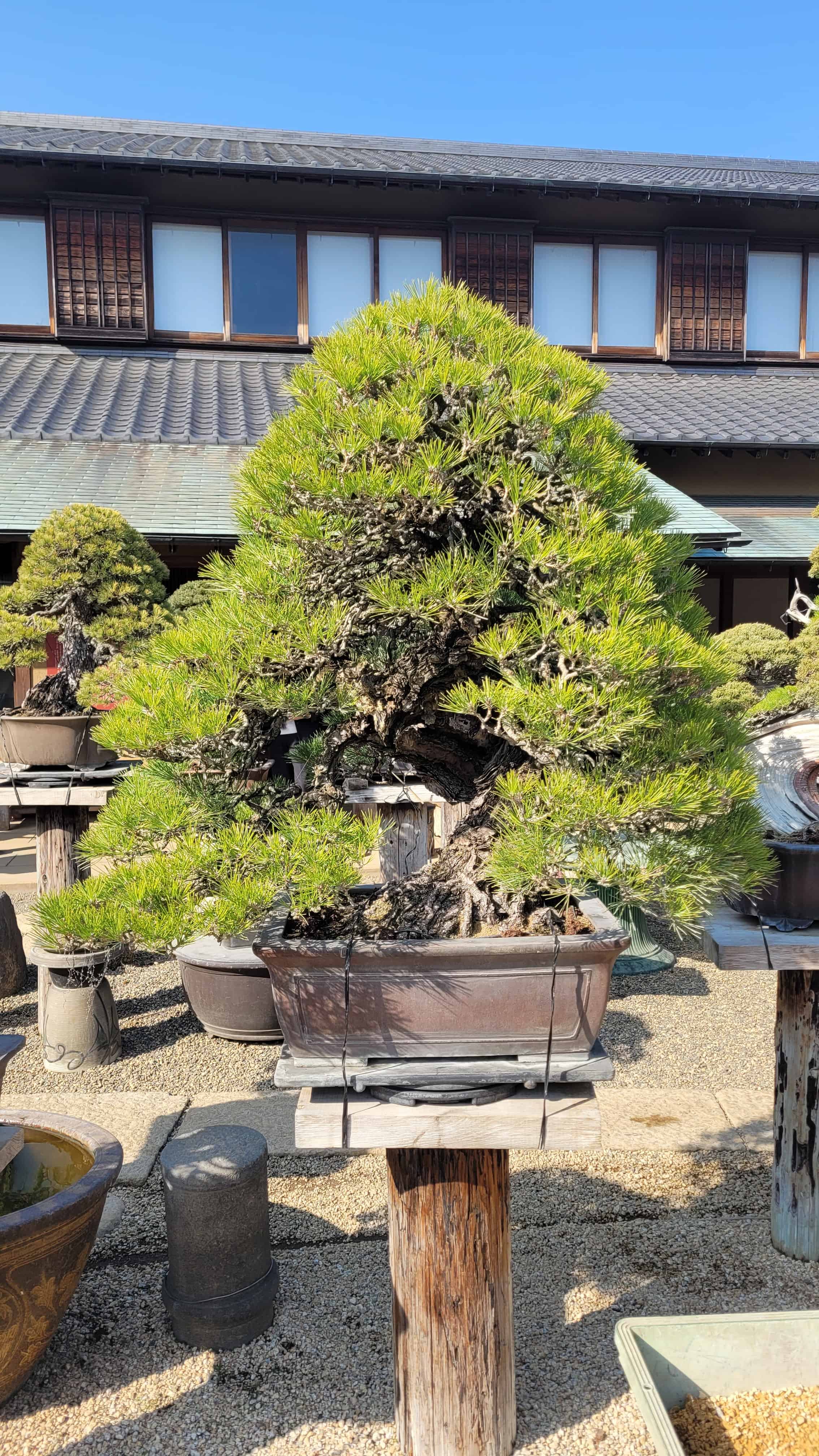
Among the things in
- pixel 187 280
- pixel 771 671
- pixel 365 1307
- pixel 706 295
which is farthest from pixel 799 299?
pixel 365 1307

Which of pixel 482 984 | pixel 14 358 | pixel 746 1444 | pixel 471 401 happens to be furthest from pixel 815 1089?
pixel 14 358

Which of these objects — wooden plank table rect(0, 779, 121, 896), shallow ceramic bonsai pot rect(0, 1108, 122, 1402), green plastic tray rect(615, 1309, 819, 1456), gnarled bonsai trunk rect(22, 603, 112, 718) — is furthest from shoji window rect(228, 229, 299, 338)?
green plastic tray rect(615, 1309, 819, 1456)

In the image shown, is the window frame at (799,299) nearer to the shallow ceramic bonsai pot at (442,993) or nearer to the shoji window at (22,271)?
the shoji window at (22,271)

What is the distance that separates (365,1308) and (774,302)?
12214mm

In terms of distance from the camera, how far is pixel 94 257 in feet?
34.2

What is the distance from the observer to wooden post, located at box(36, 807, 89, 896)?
209 inches

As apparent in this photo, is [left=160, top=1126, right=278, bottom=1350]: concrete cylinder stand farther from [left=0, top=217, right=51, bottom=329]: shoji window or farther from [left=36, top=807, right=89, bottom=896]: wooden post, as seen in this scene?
[left=0, top=217, right=51, bottom=329]: shoji window

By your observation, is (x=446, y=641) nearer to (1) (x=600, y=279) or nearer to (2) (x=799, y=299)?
(1) (x=600, y=279)

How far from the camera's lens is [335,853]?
1688 millimetres

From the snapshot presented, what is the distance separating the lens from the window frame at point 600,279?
11.2 meters

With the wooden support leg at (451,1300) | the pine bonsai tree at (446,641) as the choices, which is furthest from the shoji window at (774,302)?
the wooden support leg at (451,1300)

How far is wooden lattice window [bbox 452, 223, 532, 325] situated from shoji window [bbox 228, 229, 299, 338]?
6.15 ft

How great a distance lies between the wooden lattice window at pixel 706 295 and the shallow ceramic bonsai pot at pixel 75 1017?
10120 millimetres

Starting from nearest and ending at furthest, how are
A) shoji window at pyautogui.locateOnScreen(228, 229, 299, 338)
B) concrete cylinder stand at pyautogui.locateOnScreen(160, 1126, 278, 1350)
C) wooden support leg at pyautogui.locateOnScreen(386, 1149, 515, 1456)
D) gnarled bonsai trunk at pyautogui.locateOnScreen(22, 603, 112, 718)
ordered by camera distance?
wooden support leg at pyautogui.locateOnScreen(386, 1149, 515, 1456)
concrete cylinder stand at pyautogui.locateOnScreen(160, 1126, 278, 1350)
gnarled bonsai trunk at pyautogui.locateOnScreen(22, 603, 112, 718)
shoji window at pyautogui.locateOnScreen(228, 229, 299, 338)
